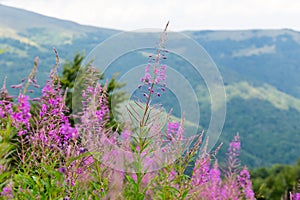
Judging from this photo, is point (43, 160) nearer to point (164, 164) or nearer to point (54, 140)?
point (54, 140)

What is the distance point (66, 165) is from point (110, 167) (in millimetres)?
1172

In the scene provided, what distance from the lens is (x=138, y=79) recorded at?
4.47 m

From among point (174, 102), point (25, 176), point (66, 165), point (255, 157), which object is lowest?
point (255, 157)

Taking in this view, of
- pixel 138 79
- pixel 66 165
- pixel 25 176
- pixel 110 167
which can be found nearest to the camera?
pixel 66 165

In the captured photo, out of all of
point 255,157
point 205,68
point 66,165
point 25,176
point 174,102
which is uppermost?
point 205,68

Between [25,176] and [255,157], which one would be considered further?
[255,157]

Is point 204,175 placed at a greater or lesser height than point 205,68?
lesser

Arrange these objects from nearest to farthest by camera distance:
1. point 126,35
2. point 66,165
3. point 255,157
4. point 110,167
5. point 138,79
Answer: point 66,165
point 110,167
point 138,79
point 126,35
point 255,157

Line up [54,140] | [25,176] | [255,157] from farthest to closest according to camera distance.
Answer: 1. [255,157]
2. [54,140]
3. [25,176]

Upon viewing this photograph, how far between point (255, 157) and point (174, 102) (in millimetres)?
177283

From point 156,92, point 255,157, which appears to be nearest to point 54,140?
point 156,92

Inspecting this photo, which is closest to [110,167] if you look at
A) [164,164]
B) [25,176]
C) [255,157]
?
[164,164]

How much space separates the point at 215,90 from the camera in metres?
5.70

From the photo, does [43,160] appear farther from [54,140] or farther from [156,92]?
[156,92]
